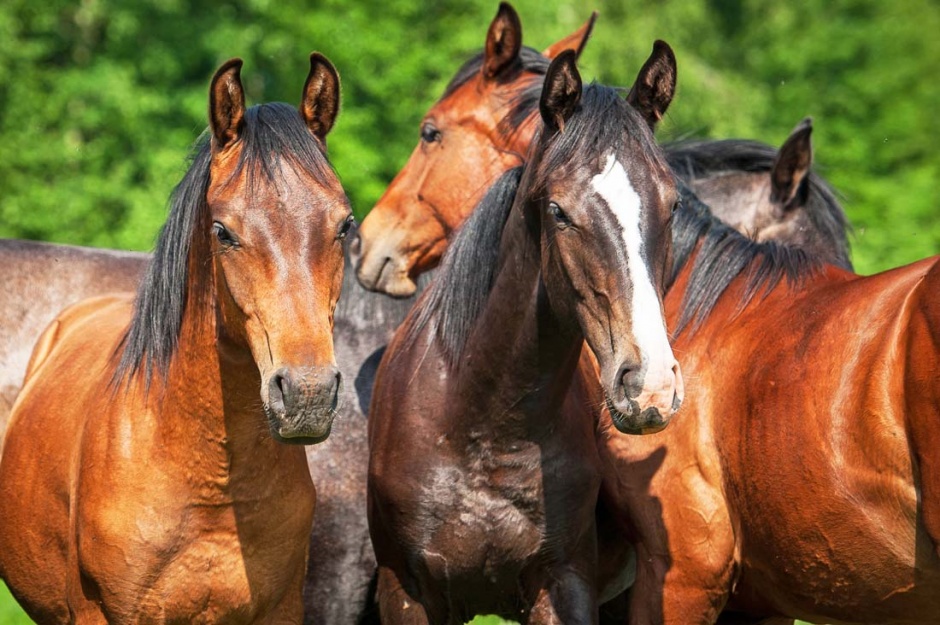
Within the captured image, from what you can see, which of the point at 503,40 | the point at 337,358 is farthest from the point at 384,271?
the point at 503,40

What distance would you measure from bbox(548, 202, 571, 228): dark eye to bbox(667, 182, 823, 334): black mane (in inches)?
41.5

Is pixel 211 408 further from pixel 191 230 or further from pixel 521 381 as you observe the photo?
pixel 521 381

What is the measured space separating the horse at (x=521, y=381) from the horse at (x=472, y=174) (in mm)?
1107

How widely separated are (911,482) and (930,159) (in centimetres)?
1997

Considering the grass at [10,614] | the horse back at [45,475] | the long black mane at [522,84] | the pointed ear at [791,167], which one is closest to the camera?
the horse back at [45,475]

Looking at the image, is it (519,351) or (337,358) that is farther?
(337,358)

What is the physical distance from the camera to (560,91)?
3898 mm

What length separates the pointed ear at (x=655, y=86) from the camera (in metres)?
4.02

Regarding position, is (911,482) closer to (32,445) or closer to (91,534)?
(91,534)

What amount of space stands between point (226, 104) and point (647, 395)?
151 centimetres

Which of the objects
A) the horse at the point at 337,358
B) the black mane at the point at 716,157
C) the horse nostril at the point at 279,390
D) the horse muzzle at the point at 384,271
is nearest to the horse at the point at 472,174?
the horse muzzle at the point at 384,271

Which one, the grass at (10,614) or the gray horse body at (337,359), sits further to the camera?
the grass at (10,614)

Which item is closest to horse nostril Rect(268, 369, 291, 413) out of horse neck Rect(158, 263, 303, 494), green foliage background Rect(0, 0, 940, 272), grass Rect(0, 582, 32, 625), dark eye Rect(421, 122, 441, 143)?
horse neck Rect(158, 263, 303, 494)

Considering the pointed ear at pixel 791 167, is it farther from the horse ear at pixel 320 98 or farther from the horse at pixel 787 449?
the horse ear at pixel 320 98
